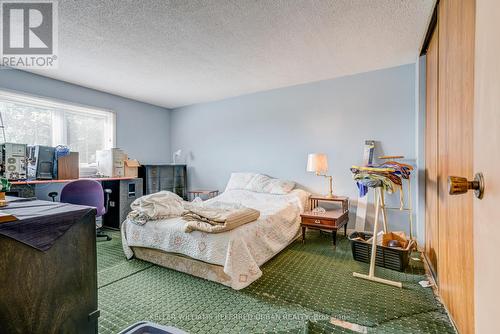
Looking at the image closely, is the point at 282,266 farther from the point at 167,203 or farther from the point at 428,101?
the point at 428,101

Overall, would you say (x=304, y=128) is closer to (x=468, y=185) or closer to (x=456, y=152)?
(x=456, y=152)

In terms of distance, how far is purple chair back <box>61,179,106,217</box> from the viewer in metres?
3.05

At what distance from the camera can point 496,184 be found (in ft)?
1.97

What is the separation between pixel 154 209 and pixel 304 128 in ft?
8.65

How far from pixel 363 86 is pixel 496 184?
3.37 metres

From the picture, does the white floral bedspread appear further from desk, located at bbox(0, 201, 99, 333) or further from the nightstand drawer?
desk, located at bbox(0, 201, 99, 333)

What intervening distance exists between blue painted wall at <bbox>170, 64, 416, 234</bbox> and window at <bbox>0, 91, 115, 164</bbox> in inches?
65.1

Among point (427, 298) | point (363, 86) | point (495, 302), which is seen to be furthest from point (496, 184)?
point (363, 86)

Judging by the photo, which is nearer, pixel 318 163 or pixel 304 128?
pixel 318 163

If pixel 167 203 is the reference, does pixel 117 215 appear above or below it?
below

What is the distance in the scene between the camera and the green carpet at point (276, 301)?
160 centimetres

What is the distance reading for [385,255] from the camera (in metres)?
2.46

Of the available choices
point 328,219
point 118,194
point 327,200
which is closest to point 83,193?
point 118,194

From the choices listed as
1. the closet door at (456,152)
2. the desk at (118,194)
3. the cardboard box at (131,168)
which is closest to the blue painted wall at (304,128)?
the cardboard box at (131,168)
